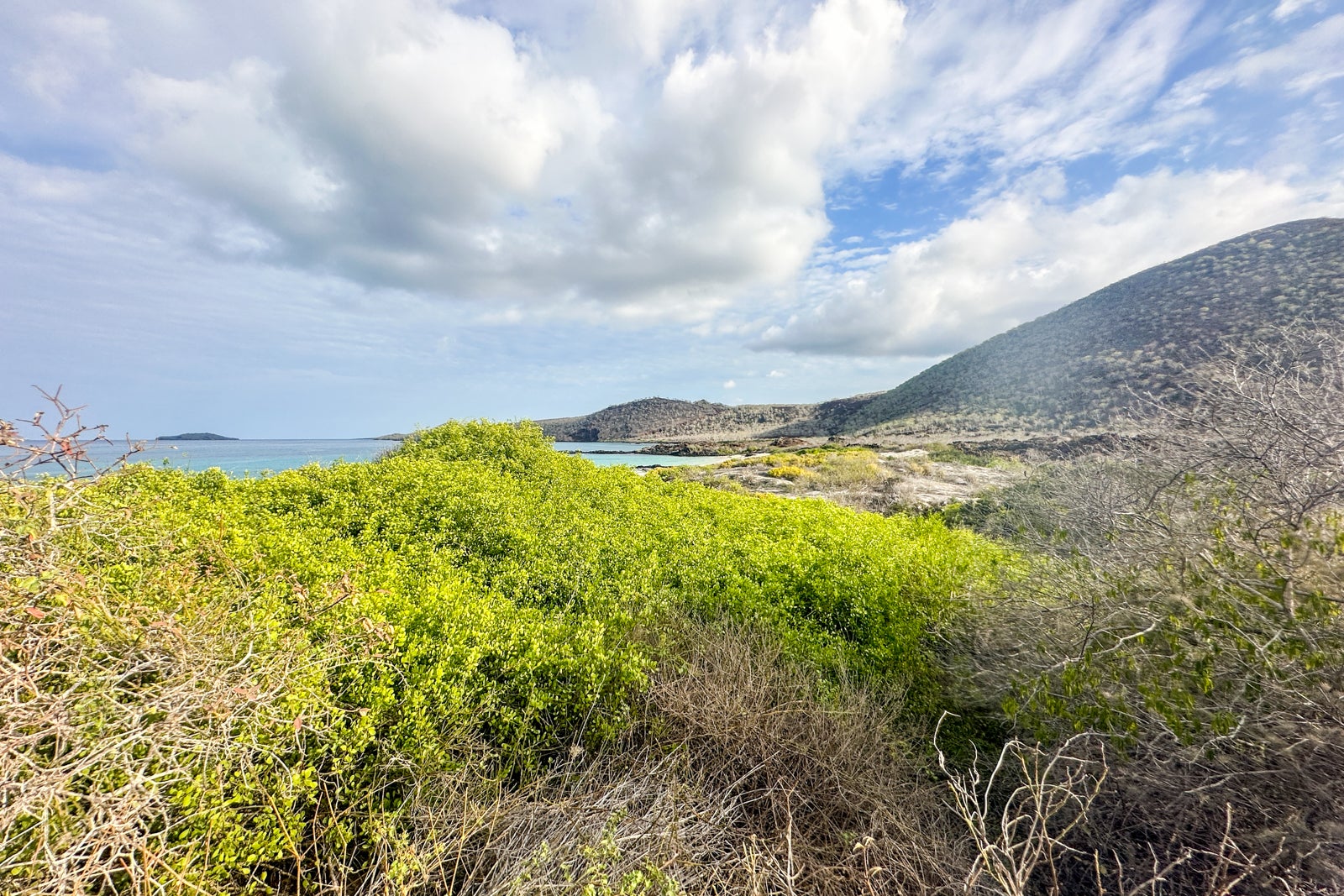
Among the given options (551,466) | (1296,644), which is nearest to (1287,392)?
(1296,644)

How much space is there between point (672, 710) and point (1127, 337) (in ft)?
135

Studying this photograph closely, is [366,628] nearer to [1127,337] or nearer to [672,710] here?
[672,710]

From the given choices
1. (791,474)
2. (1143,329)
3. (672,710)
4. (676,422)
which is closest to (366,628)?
(672,710)

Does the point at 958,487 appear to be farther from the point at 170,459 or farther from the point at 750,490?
the point at 170,459

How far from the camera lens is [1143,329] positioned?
32.0 m

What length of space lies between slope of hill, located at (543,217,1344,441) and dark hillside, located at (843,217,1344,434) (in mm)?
88

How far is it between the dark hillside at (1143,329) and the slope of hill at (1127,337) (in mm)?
88

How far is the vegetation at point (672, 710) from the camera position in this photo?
253cm

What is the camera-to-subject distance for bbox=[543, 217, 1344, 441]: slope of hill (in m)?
26.7

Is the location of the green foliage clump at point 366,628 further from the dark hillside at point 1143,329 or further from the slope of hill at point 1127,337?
the slope of hill at point 1127,337

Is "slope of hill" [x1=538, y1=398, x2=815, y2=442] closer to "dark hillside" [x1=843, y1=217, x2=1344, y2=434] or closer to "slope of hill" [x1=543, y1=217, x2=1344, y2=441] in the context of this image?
"slope of hill" [x1=543, y1=217, x2=1344, y2=441]

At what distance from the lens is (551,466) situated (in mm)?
10922

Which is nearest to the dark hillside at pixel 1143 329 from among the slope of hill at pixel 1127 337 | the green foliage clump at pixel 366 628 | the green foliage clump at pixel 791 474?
the slope of hill at pixel 1127 337

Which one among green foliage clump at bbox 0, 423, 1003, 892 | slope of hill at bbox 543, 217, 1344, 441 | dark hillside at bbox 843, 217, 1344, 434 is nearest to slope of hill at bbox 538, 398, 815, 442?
slope of hill at bbox 543, 217, 1344, 441
